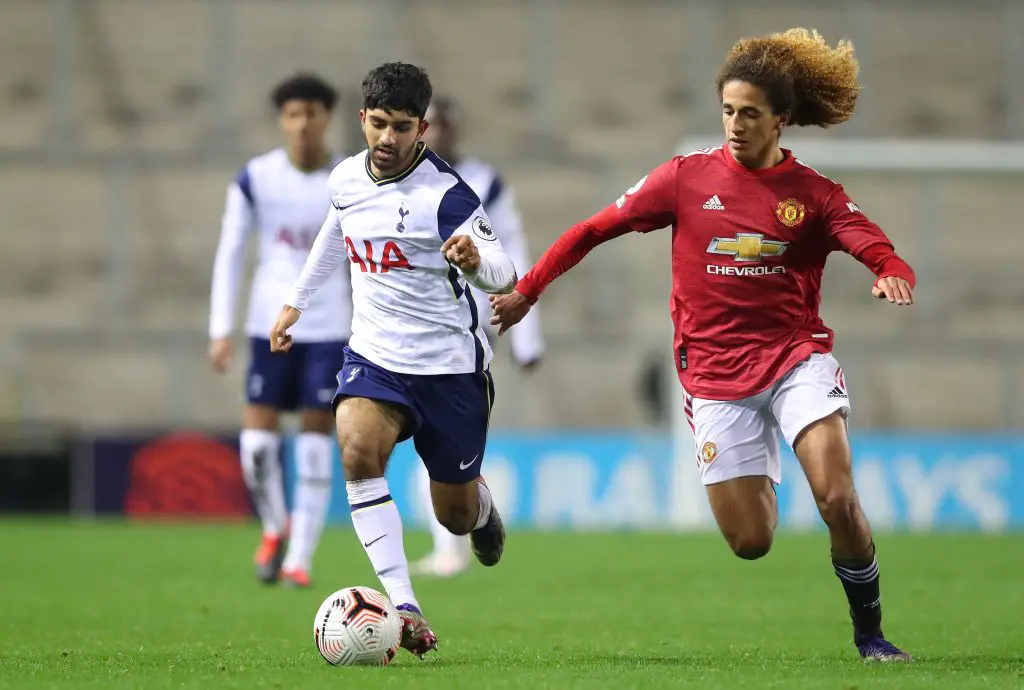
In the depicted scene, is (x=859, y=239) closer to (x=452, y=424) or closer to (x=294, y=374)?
(x=452, y=424)

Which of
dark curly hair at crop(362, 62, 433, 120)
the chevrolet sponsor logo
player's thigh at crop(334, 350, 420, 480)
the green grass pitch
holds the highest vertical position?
dark curly hair at crop(362, 62, 433, 120)

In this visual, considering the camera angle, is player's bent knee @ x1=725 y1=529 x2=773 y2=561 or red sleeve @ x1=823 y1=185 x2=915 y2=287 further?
player's bent knee @ x1=725 y1=529 x2=773 y2=561

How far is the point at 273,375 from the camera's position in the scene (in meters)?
9.33

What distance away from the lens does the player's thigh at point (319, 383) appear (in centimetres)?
918

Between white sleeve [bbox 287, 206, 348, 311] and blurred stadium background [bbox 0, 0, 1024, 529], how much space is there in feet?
37.7

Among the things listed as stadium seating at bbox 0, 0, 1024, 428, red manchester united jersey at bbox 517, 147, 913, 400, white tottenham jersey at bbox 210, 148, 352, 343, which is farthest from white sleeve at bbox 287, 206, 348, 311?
stadium seating at bbox 0, 0, 1024, 428

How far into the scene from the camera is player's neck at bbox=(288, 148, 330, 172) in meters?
9.38

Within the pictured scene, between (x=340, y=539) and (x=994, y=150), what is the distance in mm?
7555

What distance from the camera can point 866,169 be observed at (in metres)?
15.5

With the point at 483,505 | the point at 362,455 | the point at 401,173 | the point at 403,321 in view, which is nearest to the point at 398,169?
the point at 401,173

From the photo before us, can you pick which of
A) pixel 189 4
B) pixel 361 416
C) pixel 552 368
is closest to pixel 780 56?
pixel 361 416

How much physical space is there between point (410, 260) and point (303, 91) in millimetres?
3228

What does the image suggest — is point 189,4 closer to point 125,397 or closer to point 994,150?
point 125,397

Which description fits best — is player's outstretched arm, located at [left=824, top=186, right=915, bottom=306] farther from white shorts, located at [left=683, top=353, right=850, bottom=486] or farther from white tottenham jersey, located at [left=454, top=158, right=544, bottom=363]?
white tottenham jersey, located at [left=454, top=158, right=544, bottom=363]
